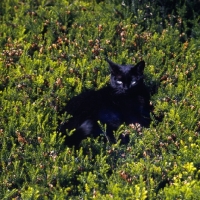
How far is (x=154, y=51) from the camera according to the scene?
24.8 ft

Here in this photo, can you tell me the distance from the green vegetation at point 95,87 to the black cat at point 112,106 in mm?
171

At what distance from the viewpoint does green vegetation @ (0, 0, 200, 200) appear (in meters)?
5.08

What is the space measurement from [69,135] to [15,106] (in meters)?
1.06

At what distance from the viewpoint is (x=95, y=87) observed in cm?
702

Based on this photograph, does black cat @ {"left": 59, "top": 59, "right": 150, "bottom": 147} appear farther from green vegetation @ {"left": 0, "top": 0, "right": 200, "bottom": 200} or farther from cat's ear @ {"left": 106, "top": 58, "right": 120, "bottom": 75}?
green vegetation @ {"left": 0, "top": 0, "right": 200, "bottom": 200}

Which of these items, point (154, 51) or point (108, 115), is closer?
point (108, 115)

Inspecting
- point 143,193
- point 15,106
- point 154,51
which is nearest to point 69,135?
point 15,106

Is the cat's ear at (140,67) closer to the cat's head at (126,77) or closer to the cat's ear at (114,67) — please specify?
the cat's head at (126,77)

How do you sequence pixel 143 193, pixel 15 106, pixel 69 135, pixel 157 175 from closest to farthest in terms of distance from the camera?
pixel 143 193
pixel 157 175
pixel 69 135
pixel 15 106

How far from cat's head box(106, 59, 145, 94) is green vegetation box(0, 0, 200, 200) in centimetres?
37

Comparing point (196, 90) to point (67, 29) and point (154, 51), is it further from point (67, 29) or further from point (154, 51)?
point (67, 29)

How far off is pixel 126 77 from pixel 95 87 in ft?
2.08

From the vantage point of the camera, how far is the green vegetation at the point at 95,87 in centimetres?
508

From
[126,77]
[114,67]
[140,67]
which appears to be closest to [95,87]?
[114,67]
